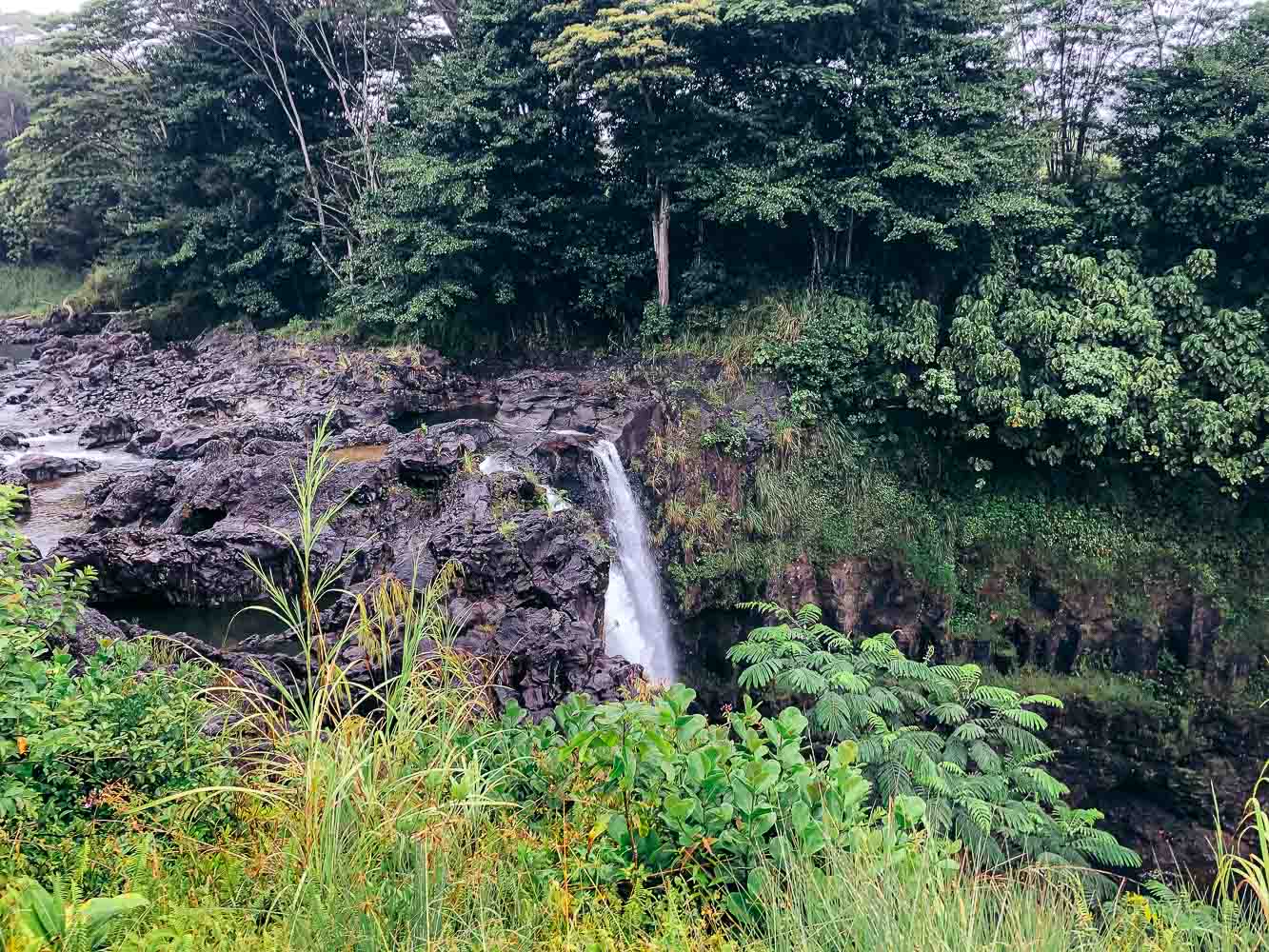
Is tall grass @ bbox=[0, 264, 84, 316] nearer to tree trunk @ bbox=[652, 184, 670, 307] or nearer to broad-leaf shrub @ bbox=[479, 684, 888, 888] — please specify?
tree trunk @ bbox=[652, 184, 670, 307]

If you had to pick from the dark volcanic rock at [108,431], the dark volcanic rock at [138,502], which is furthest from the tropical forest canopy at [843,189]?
the dark volcanic rock at [138,502]

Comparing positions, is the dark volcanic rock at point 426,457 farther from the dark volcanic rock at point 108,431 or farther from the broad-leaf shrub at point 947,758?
the dark volcanic rock at point 108,431

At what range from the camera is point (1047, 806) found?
7973 mm

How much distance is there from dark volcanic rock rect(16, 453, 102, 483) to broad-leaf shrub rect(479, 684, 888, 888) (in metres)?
10.2

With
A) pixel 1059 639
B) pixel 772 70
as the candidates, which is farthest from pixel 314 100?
pixel 1059 639

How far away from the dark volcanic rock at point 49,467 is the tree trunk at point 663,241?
362 inches

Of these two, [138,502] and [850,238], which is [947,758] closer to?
[138,502]

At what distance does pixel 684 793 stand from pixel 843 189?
11546 mm

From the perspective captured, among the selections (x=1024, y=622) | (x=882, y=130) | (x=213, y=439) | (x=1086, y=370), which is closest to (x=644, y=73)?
(x=882, y=130)

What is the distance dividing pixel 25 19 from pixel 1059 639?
54.0 meters

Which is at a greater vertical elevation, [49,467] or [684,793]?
[684,793]

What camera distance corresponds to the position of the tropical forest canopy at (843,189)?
10609 millimetres

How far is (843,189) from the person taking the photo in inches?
477

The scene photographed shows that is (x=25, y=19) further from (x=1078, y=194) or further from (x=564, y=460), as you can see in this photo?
(x=1078, y=194)
